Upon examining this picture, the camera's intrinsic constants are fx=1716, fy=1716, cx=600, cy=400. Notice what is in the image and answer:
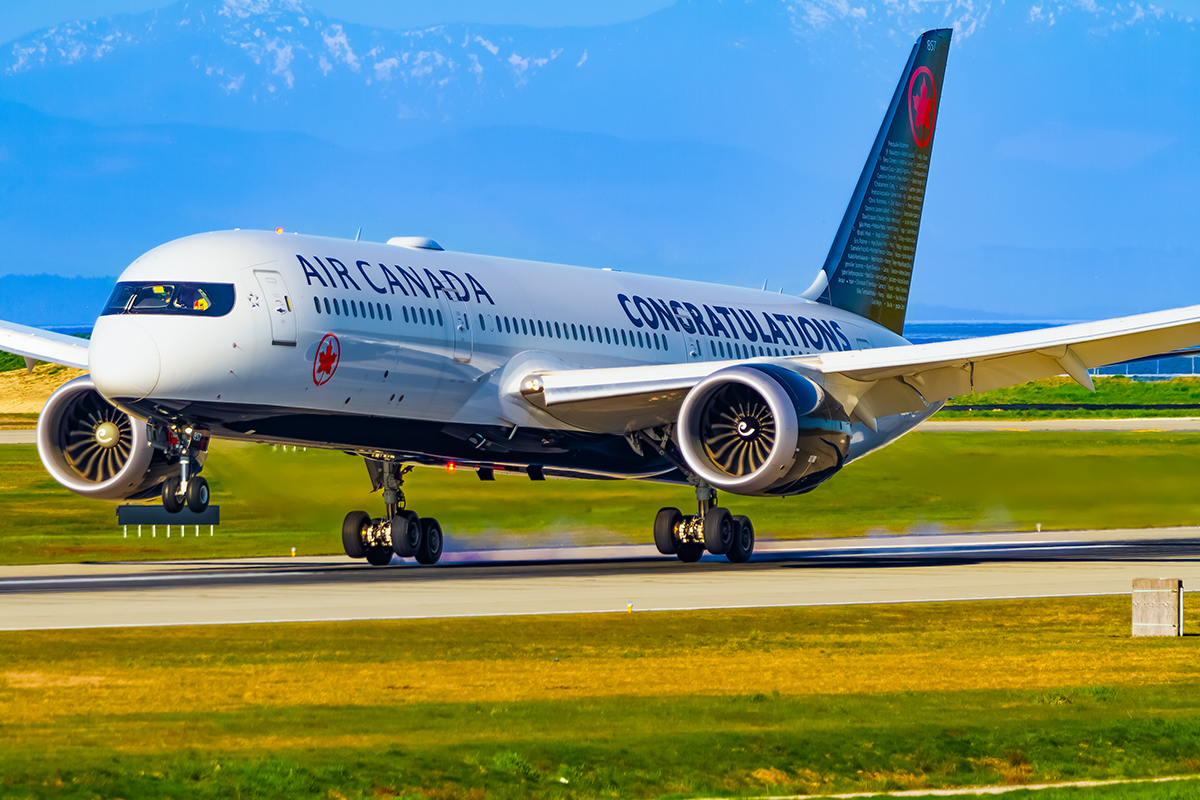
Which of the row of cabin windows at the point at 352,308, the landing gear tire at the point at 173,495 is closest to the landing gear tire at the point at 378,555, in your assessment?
the row of cabin windows at the point at 352,308

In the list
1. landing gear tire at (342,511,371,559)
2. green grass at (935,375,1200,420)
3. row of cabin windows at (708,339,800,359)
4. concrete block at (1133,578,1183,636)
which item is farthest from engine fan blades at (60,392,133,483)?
green grass at (935,375,1200,420)

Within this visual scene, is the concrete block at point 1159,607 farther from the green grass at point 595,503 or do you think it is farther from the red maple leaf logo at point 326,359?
the green grass at point 595,503

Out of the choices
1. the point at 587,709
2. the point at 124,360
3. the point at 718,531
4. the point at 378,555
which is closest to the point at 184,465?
the point at 124,360

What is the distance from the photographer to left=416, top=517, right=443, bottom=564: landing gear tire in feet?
109

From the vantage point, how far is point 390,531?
33156 mm

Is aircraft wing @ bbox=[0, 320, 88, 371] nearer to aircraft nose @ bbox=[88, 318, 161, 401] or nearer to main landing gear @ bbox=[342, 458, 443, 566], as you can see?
main landing gear @ bbox=[342, 458, 443, 566]

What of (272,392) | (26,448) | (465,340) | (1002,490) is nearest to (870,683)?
(272,392)

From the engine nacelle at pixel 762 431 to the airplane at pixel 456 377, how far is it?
0.13 ft

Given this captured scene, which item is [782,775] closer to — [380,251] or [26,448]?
[380,251]

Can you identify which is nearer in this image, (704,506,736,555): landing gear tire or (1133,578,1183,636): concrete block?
(1133,578,1183,636): concrete block

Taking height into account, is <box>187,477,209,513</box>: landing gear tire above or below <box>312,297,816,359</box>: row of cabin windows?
below

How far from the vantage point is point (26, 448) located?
62031 mm

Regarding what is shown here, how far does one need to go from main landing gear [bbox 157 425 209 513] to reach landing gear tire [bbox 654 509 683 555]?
1027 centimetres

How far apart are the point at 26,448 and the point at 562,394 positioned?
36.2 meters
